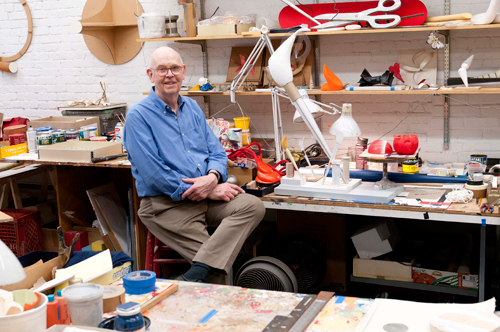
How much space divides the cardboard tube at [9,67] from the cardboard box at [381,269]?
3.53 metres

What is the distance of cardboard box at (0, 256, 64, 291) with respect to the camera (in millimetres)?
1561

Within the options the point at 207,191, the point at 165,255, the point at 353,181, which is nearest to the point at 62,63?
the point at 165,255

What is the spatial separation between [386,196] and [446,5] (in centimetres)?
147

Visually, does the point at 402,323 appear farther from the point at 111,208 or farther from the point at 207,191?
the point at 111,208

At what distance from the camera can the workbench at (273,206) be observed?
246cm

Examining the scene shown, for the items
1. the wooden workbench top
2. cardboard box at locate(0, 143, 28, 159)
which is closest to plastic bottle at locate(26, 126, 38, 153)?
cardboard box at locate(0, 143, 28, 159)

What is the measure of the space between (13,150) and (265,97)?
71.7 inches

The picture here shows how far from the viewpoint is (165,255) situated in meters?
3.27

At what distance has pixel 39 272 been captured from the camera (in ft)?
5.33

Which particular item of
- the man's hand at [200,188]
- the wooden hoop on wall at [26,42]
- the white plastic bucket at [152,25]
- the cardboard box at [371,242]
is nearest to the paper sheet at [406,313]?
the man's hand at [200,188]

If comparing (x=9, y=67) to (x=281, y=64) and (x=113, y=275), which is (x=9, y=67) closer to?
(x=281, y=64)

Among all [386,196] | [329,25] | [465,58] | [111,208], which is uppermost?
[329,25]

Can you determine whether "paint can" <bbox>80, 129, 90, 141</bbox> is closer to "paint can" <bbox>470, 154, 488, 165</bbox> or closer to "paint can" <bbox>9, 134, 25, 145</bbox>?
"paint can" <bbox>9, 134, 25, 145</bbox>

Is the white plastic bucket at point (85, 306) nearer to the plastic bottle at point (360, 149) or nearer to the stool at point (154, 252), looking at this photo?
the stool at point (154, 252)
